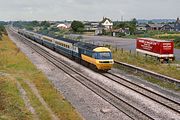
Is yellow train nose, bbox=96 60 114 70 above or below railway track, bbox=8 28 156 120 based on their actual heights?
above

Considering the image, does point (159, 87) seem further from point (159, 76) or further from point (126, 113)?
point (126, 113)

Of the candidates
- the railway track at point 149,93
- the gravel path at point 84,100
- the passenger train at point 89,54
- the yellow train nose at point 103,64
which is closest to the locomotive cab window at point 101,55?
the passenger train at point 89,54

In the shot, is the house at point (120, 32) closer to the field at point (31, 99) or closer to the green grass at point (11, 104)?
the field at point (31, 99)

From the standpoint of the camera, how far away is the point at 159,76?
97.3 feet

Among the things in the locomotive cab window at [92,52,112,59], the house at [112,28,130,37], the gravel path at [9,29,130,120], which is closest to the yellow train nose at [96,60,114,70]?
the locomotive cab window at [92,52,112,59]

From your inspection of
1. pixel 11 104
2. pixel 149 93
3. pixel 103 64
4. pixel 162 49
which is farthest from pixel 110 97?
pixel 162 49

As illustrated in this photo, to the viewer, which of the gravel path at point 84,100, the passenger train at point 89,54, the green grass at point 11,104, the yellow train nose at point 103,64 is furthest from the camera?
the passenger train at point 89,54

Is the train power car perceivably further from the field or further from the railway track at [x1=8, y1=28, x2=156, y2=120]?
the field

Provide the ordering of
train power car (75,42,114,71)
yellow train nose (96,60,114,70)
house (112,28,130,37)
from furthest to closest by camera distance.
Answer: house (112,28,130,37), train power car (75,42,114,71), yellow train nose (96,60,114,70)

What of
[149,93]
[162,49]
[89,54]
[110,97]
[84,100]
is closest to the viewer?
[84,100]

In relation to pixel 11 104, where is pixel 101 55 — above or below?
above

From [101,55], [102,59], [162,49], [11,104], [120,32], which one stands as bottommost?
[120,32]

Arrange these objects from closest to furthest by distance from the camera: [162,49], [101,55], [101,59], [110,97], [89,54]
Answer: [110,97] → [101,59] → [101,55] → [89,54] → [162,49]

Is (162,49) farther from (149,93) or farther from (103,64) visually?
(149,93)
